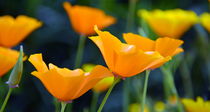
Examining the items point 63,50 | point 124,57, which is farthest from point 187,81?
point 124,57

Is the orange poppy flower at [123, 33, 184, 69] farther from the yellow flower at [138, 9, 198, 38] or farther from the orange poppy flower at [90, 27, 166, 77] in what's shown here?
the yellow flower at [138, 9, 198, 38]

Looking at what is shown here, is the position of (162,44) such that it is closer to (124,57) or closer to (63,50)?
(124,57)

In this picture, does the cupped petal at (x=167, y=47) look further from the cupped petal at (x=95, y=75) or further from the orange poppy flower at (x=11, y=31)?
the orange poppy flower at (x=11, y=31)

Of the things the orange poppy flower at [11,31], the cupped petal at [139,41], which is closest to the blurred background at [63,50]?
the orange poppy flower at [11,31]

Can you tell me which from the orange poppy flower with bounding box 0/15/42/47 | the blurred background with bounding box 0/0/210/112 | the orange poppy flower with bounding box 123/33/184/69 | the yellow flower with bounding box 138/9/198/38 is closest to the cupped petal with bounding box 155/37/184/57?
the orange poppy flower with bounding box 123/33/184/69

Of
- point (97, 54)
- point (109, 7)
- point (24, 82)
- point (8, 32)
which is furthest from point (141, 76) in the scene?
point (8, 32)
